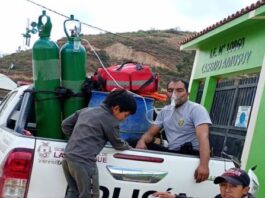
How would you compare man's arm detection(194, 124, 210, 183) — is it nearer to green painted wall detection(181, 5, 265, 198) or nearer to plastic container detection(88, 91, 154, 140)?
plastic container detection(88, 91, 154, 140)

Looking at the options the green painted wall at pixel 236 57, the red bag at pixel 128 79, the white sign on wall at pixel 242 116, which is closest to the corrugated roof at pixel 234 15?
the green painted wall at pixel 236 57

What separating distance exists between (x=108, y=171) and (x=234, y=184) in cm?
87

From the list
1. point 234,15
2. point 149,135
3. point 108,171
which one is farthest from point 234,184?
point 234,15

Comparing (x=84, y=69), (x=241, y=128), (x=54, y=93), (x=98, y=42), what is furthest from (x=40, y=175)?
(x=98, y=42)

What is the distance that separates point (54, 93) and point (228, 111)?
530 cm

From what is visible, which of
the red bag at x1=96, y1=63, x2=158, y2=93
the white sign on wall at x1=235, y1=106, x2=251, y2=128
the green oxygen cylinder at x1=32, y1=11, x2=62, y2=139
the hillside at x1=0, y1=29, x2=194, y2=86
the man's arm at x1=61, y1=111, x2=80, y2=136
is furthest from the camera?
the hillside at x1=0, y1=29, x2=194, y2=86

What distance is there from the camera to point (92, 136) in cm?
348

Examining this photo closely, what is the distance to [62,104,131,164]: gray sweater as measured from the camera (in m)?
3.44

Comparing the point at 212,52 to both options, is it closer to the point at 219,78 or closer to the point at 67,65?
the point at 219,78

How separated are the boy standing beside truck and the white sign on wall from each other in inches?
182

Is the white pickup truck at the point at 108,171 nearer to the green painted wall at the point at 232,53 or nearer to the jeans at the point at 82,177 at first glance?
the jeans at the point at 82,177

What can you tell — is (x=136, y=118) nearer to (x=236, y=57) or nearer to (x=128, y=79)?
(x=128, y=79)

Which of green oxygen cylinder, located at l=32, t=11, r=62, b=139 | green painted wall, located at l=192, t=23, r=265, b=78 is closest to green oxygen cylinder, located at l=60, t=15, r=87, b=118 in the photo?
green oxygen cylinder, located at l=32, t=11, r=62, b=139

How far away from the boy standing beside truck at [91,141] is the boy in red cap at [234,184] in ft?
2.35
